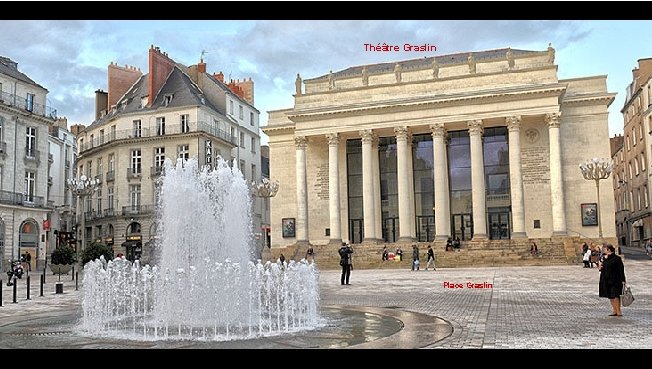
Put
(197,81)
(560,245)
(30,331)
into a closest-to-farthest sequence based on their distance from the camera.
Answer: (30,331)
(560,245)
(197,81)

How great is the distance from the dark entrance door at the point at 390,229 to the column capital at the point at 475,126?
9.94m

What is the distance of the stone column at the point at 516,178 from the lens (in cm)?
4394

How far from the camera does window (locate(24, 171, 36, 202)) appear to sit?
46219 mm

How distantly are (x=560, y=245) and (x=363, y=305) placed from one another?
95.6 feet

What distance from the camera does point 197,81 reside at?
64.2m

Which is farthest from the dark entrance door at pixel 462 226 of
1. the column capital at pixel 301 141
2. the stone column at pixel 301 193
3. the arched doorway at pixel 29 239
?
the arched doorway at pixel 29 239

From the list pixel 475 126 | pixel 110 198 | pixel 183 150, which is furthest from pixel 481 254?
pixel 110 198

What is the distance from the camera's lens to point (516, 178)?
44031mm

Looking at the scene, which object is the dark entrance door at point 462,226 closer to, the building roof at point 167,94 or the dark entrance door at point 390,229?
the dark entrance door at point 390,229

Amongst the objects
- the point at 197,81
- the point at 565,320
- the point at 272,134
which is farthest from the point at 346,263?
the point at 197,81

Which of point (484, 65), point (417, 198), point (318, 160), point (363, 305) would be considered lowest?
point (363, 305)

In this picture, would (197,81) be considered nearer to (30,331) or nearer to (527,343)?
(30,331)

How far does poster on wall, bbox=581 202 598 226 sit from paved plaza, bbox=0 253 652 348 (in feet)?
67.9

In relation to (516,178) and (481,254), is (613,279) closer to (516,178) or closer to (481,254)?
(481,254)
